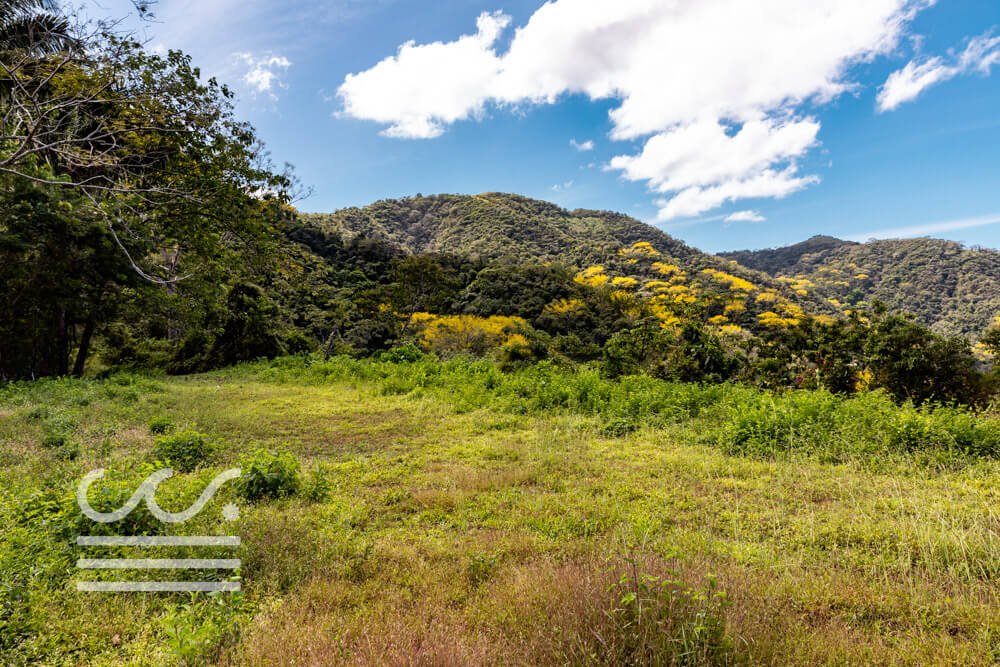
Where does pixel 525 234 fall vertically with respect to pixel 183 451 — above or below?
above

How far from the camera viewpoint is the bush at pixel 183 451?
5535mm

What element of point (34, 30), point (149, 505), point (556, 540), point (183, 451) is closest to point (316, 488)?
point (149, 505)

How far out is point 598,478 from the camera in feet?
17.1

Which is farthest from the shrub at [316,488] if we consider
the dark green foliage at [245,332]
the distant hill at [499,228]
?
the distant hill at [499,228]

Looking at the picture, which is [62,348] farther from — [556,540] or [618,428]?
[556,540]

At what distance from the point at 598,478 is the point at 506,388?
195 inches

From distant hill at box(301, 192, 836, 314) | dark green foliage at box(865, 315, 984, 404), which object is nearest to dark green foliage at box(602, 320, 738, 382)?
dark green foliage at box(865, 315, 984, 404)

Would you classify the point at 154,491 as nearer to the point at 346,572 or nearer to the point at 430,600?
the point at 346,572
